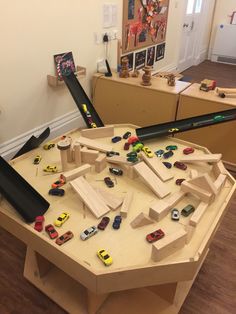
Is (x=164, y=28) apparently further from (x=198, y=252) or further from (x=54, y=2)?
(x=198, y=252)

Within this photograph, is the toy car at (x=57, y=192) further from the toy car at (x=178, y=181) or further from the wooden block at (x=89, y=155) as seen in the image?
the toy car at (x=178, y=181)

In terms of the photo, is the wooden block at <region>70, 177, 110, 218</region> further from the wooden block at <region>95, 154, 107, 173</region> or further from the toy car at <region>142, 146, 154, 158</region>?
the toy car at <region>142, 146, 154, 158</region>

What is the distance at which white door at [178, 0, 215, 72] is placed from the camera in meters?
4.24

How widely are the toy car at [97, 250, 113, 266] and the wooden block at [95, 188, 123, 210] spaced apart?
0.25 meters

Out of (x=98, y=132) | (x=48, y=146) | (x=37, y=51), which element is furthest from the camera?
(x=37, y=51)

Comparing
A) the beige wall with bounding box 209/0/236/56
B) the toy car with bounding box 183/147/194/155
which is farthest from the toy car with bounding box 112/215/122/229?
the beige wall with bounding box 209/0/236/56

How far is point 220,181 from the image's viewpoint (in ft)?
4.36

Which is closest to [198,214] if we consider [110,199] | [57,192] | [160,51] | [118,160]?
[110,199]

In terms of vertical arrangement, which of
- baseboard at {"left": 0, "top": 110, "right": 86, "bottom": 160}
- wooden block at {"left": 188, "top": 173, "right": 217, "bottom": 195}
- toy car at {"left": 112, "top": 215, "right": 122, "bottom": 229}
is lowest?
baseboard at {"left": 0, "top": 110, "right": 86, "bottom": 160}

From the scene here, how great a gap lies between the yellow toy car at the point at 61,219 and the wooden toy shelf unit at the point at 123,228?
0.02 m

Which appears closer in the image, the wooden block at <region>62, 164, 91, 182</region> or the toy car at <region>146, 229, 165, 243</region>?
the toy car at <region>146, 229, 165, 243</region>

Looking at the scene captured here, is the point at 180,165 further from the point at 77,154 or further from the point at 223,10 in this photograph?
the point at 223,10

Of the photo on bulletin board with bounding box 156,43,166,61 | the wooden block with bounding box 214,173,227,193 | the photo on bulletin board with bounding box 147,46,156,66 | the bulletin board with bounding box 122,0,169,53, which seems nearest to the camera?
the wooden block with bounding box 214,173,227,193

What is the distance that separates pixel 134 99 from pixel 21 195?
4.84ft
